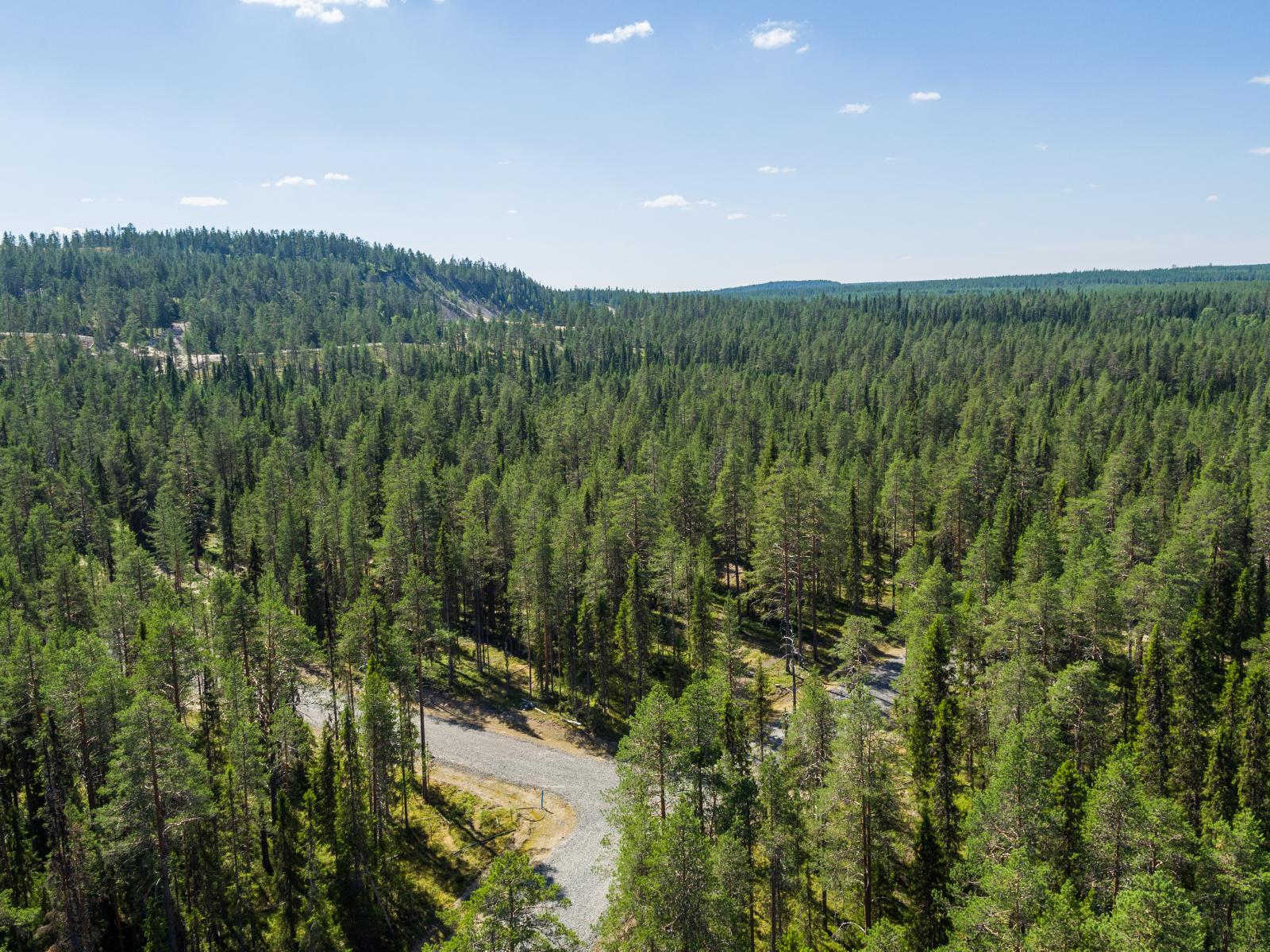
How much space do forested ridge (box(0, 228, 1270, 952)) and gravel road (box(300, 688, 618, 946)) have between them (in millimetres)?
2289

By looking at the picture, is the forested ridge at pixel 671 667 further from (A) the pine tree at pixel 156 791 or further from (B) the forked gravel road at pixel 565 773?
(B) the forked gravel road at pixel 565 773

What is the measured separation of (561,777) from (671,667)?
15.1 metres

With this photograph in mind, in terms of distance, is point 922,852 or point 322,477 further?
point 322,477

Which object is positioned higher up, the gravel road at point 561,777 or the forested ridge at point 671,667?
the forested ridge at point 671,667

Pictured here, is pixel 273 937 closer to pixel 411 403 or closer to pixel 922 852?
pixel 922 852

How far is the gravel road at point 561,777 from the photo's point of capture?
3841 centimetres

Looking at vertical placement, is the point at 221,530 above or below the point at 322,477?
below

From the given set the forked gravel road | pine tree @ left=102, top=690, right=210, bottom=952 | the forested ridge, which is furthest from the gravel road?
pine tree @ left=102, top=690, right=210, bottom=952

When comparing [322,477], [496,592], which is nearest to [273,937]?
[496,592]

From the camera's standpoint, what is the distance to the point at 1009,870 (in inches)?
922

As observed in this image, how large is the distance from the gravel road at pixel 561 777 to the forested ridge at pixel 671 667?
7.51 feet

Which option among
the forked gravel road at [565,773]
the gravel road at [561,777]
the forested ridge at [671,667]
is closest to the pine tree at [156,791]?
the forested ridge at [671,667]

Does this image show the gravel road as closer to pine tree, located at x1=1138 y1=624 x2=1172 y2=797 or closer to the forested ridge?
the forested ridge

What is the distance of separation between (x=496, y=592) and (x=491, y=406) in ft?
221
